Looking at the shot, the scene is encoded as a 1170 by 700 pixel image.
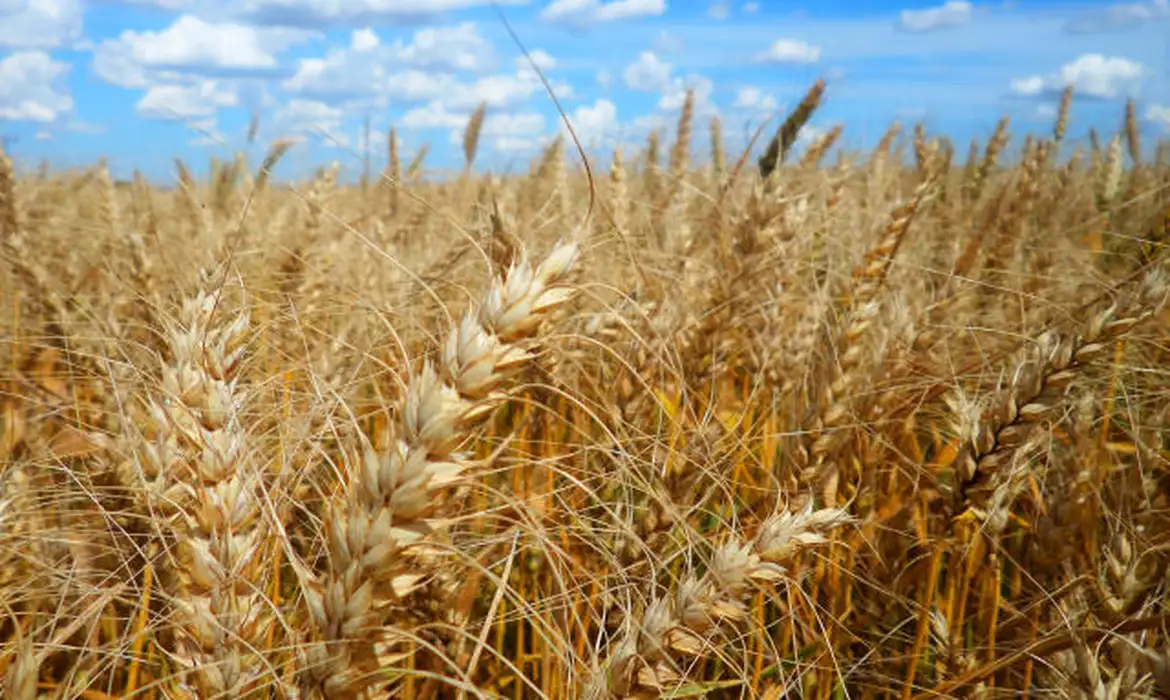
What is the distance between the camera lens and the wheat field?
0.83 meters

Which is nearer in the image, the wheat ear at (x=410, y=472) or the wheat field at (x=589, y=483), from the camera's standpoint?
the wheat ear at (x=410, y=472)

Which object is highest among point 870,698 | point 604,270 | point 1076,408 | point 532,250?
point 532,250

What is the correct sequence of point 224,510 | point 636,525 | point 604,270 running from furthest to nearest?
point 604,270, point 636,525, point 224,510

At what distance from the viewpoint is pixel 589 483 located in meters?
1.48

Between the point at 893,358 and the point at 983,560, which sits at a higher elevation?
the point at 893,358

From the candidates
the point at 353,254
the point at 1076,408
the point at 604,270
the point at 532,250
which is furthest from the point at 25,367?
the point at 1076,408

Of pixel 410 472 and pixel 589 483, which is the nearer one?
pixel 410 472

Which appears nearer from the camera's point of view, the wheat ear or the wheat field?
the wheat ear

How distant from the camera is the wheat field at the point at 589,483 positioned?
83cm

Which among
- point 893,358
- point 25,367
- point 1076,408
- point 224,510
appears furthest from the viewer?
point 25,367

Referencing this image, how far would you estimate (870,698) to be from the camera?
4.59 feet

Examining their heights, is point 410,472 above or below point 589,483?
above

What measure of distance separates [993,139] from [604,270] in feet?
8.56

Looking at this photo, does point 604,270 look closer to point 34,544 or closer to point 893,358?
point 893,358
